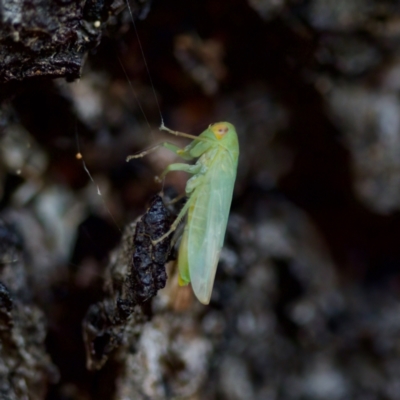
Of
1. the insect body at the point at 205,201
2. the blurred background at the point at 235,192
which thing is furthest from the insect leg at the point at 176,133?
the blurred background at the point at 235,192

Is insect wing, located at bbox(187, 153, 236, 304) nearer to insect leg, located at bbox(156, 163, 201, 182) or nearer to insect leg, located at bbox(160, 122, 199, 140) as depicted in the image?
insect leg, located at bbox(156, 163, 201, 182)

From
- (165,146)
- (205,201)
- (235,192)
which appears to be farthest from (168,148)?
(235,192)

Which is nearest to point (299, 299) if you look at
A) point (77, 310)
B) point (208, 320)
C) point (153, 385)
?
point (208, 320)

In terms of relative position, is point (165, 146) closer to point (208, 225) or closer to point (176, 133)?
point (176, 133)

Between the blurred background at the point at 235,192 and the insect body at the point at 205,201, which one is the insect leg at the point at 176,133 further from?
the blurred background at the point at 235,192

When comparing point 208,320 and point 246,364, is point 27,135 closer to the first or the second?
point 208,320

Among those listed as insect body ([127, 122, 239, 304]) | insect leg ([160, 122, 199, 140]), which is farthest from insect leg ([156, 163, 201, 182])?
insect leg ([160, 122, 199, 140])

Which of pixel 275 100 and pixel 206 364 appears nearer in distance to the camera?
pixel 206 364
